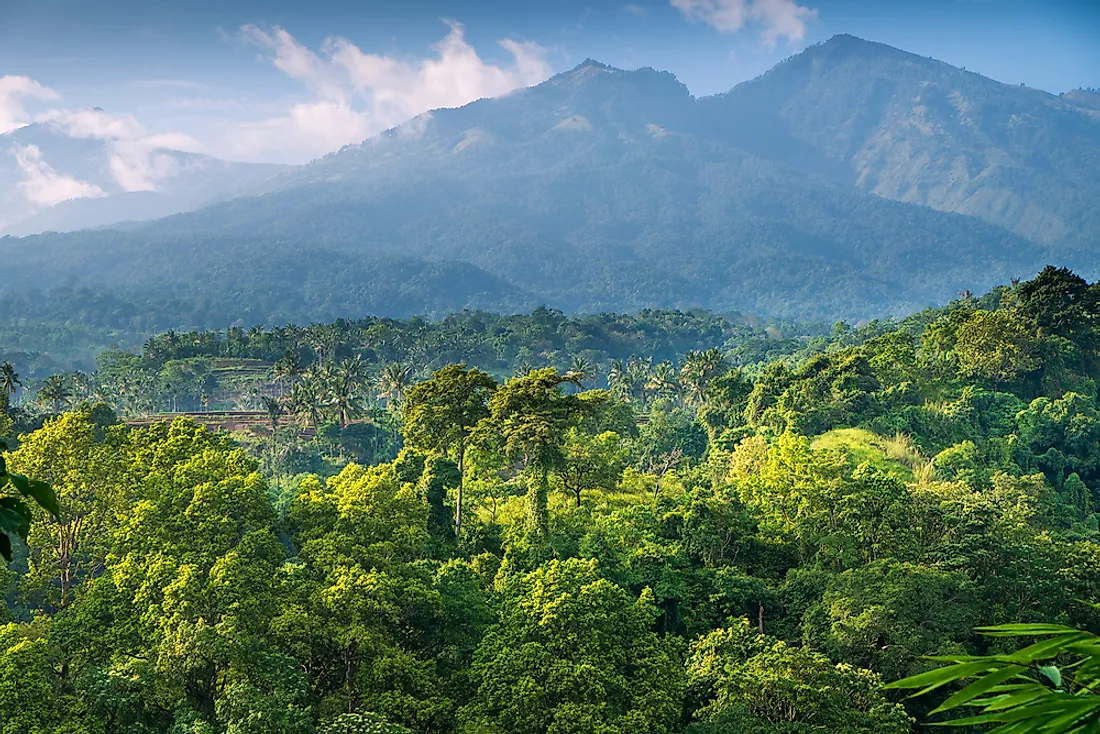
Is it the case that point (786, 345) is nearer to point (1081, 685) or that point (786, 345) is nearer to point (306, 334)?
point (306, 334)

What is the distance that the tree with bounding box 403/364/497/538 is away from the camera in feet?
95.9

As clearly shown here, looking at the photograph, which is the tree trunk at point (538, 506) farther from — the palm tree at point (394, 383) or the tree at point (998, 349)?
the palm tree at point (394, 383)

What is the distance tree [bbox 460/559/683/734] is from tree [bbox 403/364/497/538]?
8587 millimetres

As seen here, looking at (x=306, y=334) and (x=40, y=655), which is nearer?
(x=40, y=655)

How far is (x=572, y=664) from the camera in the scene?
62.1 feet

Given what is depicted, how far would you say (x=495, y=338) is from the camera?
10844 cm

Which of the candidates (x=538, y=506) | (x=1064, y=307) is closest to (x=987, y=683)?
(x=538, y=506)

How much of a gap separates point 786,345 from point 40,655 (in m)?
109

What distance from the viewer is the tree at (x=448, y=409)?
29234 mm

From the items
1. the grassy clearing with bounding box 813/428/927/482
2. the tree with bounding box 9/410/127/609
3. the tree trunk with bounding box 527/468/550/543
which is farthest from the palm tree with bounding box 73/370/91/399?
the grassy clearing with bounding box 813/428/927/482

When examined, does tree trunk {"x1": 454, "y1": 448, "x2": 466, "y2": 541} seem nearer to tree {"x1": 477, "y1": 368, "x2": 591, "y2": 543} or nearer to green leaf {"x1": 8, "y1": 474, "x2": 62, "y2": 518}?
tree {"x1": 477, "y1": 368, "x2": 591, "y2": 543}

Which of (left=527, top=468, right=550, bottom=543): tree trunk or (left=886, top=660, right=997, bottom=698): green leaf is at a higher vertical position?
(left=886, top=660, right=997, bottom=698): green leaf

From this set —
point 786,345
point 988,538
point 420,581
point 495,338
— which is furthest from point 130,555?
point 786,345

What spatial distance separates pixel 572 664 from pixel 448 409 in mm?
12168
